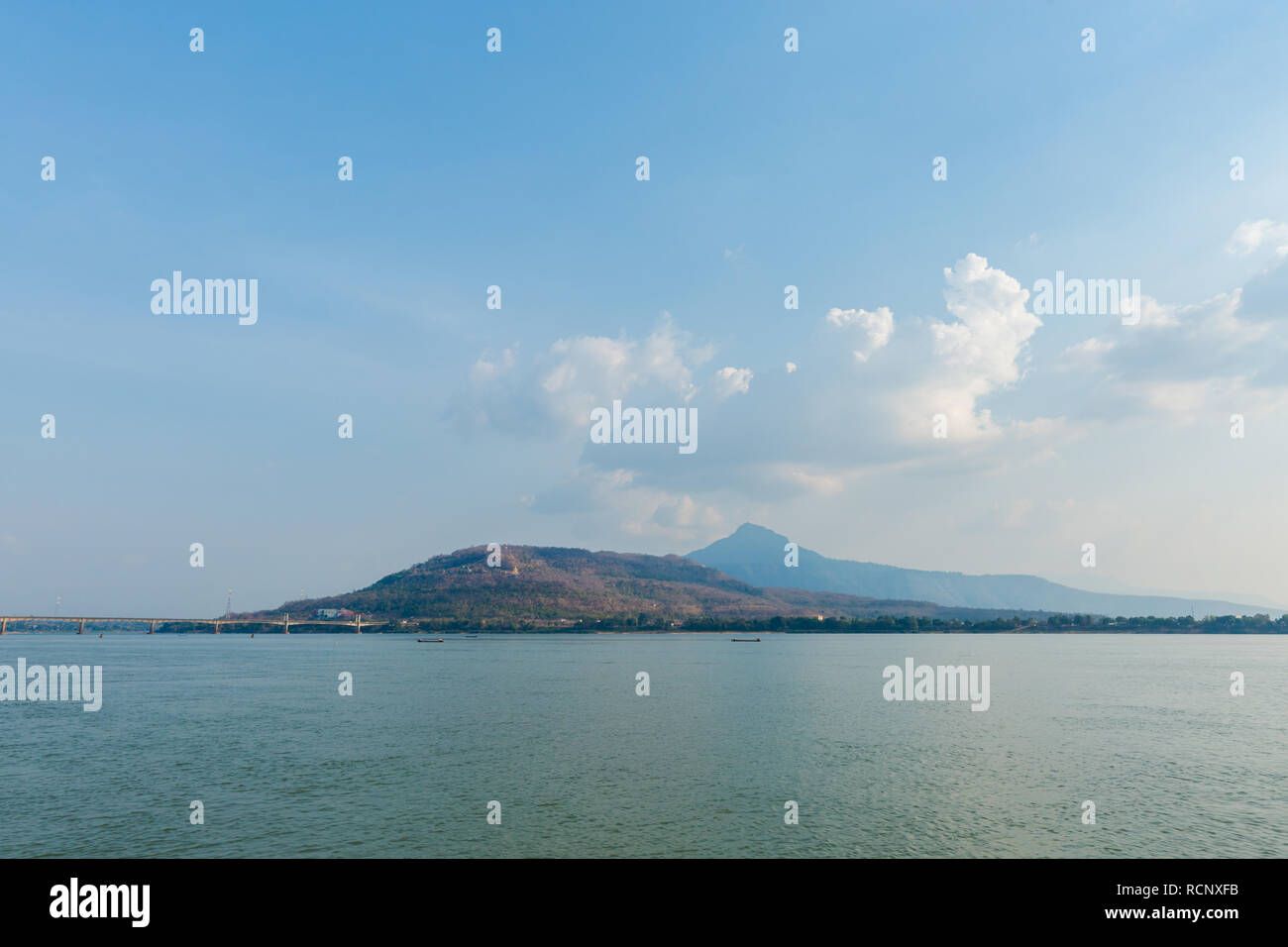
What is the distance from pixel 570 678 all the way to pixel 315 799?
71.1 m

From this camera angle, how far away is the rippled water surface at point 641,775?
30.6 metres

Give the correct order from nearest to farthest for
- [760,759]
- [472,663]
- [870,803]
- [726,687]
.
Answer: [870,803] < [760,759] < [726,687] < [472,663]

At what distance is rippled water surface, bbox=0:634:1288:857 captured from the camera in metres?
30.6

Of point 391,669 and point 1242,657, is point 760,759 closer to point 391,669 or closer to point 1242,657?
point 391,669

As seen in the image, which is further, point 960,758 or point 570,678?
point 570,678

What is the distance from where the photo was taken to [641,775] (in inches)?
1656
